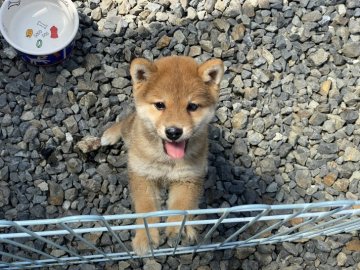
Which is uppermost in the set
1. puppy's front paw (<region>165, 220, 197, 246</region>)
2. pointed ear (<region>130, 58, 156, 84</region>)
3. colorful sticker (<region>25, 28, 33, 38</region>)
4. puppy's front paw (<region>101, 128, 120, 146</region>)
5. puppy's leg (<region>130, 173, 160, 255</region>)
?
pointed ear (<region>130, 58, 156, 84</region>)

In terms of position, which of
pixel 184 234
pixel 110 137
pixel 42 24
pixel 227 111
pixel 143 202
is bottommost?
pixel 184 234

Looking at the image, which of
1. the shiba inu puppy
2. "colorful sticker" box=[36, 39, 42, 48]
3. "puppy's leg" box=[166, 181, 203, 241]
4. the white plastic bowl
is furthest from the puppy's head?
"colorful sticker" box=[36, 39, 42, 48]

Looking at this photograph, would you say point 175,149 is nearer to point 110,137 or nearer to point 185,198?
point 185,198

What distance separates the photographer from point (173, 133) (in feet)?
7.52

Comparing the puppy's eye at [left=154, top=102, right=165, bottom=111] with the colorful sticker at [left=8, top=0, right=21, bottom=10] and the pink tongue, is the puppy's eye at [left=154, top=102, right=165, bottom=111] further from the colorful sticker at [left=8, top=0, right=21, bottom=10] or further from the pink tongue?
→ the colorful sticker at [left=8, top=0, right=21, bottom=10]

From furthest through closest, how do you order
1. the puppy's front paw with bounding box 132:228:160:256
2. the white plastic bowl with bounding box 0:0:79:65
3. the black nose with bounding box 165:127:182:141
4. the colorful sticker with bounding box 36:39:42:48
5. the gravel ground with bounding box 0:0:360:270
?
the colorful sticker with bounding box 36:39:42:48 < the white plastic bowl with bounding box 0:0:79:65 < the gravel ground with bounding box 0:0:360:270 < the puppy's front paw with bounding box 132:228:160:256 < the black nose with bounding box 165:127:182:141

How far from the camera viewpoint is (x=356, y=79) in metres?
3.37

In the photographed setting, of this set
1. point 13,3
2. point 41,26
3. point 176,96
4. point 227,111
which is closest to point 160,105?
point 176,96

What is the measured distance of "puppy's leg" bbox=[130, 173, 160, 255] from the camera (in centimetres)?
253

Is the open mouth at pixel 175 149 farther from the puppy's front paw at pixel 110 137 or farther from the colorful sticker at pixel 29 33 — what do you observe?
the colorful sticker at pixel 29 33

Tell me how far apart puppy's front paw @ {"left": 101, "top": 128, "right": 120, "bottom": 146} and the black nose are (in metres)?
0.80

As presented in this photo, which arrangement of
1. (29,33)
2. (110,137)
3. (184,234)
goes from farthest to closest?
(29,33), (110,137), (184,234)

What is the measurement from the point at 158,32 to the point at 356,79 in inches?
55.0

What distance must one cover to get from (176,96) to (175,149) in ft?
0.91
